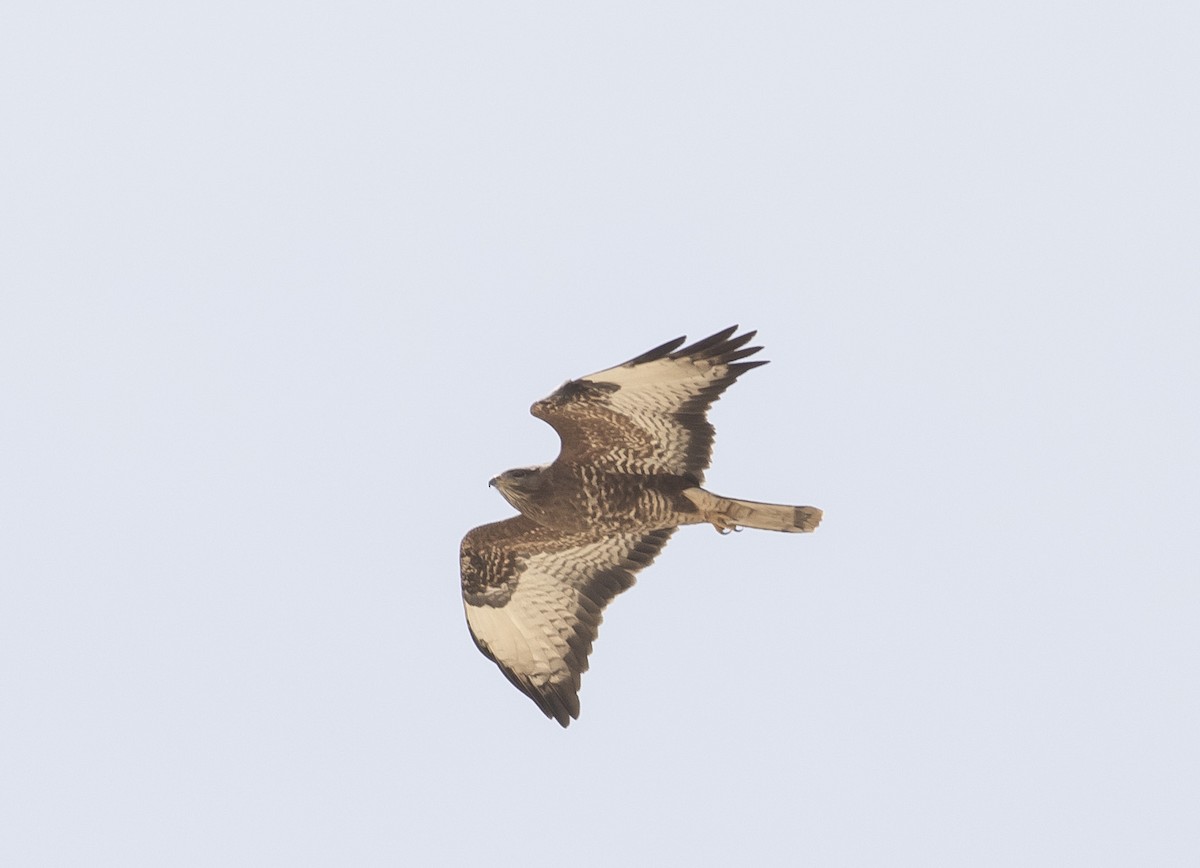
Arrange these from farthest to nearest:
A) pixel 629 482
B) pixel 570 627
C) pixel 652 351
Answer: pixel 570 627
pixel 629 482
pixel 652 351

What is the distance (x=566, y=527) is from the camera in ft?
37.6

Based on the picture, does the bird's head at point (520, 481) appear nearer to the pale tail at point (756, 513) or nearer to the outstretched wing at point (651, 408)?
the outstretched wing at point (651, 408)

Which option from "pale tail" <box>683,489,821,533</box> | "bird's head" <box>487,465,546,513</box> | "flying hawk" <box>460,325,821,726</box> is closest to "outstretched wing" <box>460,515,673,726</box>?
"flying hawk" <box>460,325,821,726</box>

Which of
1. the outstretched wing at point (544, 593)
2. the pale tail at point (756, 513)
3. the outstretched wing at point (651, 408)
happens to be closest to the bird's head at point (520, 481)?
the outstretched wing at point (651, 408)

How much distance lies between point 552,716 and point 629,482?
1857 millimetres

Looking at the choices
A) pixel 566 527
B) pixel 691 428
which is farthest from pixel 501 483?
pixel 691 428

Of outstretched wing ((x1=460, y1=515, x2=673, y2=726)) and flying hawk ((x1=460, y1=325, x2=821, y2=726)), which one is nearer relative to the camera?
flying hawk ((x1=460, y1=325, x2=821, y2=726))

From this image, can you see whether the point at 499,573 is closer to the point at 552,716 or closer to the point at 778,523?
the point at 552,716

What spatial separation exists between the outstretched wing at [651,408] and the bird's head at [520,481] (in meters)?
0.24

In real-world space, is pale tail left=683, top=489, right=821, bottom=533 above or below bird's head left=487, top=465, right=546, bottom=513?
below

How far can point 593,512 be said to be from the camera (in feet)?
37.0

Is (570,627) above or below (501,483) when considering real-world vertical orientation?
below

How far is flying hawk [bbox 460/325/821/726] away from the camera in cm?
1052

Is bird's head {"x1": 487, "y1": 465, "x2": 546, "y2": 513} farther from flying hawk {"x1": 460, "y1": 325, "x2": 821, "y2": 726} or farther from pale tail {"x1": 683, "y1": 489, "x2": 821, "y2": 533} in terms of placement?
pale tail {"x1": 683, "y1": 489, "x2": 821, "y2": 533}
